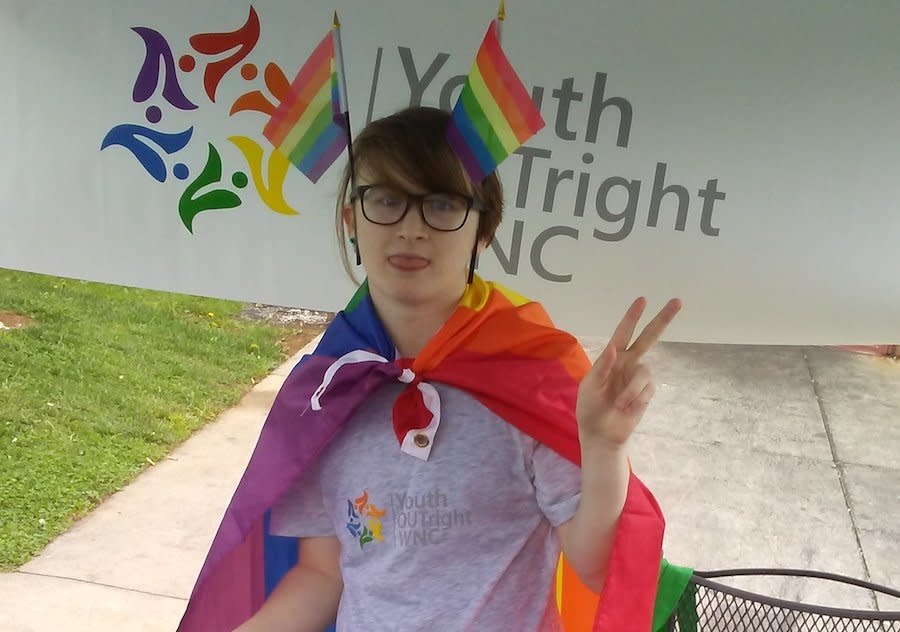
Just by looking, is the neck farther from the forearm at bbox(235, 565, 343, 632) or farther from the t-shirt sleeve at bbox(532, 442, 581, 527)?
the forearm at bbox(235, 565, 343, 632)

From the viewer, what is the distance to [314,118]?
1.71m

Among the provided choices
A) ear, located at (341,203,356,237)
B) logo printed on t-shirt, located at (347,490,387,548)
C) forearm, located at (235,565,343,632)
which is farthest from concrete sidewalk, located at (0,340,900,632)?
ear, located at (341,203,356,237)

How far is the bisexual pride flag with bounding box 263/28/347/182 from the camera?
5.43 ft

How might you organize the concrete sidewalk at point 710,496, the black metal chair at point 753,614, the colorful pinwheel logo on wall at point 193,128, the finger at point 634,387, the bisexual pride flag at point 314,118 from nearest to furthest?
the finger at point 634,387 < the bisexual pride flag at point 314,118 < the black metal chair at point 753,614 < the colorful pinwheel logo on wall at point 193,128 < the concrete sidewalk at point 710,496

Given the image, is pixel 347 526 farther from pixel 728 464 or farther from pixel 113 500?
pixel 728 464

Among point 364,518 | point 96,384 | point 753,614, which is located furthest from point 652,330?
point 96,384

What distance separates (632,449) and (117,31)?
159 inches

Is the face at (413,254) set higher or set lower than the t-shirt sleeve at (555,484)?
higher

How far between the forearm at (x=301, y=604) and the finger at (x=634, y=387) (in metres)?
0.65

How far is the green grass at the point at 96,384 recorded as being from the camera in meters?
4.52

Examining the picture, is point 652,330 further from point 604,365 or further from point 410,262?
point 410,262

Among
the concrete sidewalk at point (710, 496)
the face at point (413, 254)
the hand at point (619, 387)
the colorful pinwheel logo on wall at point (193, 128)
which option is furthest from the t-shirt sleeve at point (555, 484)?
the concrete sidewalk at point (710, 496)

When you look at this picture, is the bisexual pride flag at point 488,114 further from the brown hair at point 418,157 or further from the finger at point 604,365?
the finger at point 604,365

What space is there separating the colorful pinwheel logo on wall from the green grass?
234 centimetres
